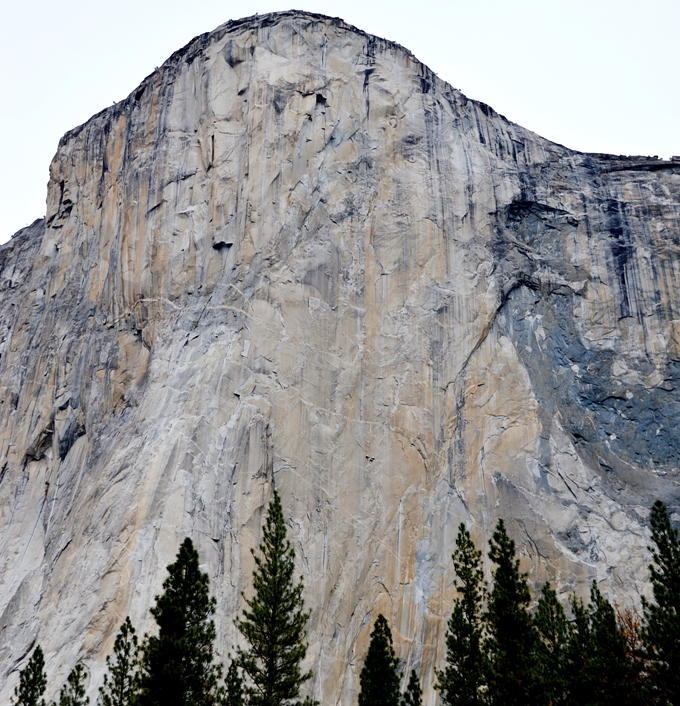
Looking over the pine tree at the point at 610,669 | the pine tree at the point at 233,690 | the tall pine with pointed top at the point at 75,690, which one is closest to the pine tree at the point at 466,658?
the pine tree at the point at 610,669

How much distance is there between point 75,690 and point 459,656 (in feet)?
29.6

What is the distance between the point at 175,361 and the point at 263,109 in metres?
10.5

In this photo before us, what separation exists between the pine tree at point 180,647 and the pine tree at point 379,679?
12.3 feet

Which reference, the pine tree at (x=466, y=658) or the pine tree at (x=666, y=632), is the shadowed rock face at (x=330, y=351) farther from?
the pine tree at (x=666, y=632)

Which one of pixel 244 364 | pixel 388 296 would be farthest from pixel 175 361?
pixel 388 296

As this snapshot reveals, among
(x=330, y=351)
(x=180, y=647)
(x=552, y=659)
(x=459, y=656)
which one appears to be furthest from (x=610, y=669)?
(x=330, y=351)

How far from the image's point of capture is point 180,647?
61.5ft

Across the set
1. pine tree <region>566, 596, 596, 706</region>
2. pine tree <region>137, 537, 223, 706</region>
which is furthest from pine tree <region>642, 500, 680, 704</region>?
pine tree <region>137, 537, 223, 706</region>

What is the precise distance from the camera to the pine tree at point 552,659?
20172 mm

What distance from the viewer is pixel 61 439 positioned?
33.4m

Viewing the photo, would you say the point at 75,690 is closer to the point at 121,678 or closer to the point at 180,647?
the point at 121,678

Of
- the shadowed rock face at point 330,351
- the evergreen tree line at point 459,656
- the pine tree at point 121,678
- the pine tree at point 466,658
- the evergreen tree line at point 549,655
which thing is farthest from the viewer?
the shadowed rock face at point 330,351

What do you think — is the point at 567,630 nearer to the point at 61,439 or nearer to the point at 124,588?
the point at 124,588

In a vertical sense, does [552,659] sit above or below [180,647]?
above
